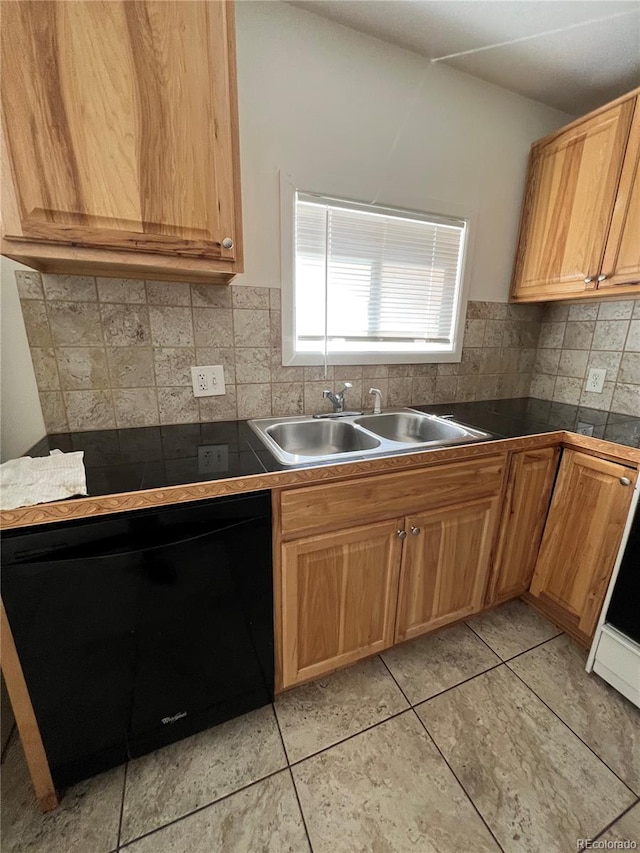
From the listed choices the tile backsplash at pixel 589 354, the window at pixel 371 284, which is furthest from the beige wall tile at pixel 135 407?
the tile backsplash at pixel 589 354

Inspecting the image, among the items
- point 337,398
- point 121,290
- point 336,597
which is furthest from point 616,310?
point 121,290

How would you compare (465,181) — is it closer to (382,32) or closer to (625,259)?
(382,32)

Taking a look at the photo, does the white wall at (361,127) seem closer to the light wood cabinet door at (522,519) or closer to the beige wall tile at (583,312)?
the beige wall tile at (583,312)

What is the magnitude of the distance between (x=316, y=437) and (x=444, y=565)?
0.76m

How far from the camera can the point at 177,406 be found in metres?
1.42

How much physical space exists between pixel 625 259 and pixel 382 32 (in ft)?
4.48

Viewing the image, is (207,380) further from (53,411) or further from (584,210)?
(584,210)

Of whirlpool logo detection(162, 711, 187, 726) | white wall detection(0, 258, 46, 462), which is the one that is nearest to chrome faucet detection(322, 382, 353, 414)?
white wall detection(0, 258, 46, 462)

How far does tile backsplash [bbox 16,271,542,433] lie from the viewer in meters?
1.21

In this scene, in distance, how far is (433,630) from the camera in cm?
148

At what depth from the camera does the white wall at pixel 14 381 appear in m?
1.01

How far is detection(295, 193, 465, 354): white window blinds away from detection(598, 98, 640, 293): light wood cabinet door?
628 mm

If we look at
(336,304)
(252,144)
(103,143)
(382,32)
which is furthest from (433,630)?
(382,32)

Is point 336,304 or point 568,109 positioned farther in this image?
point 568,109
